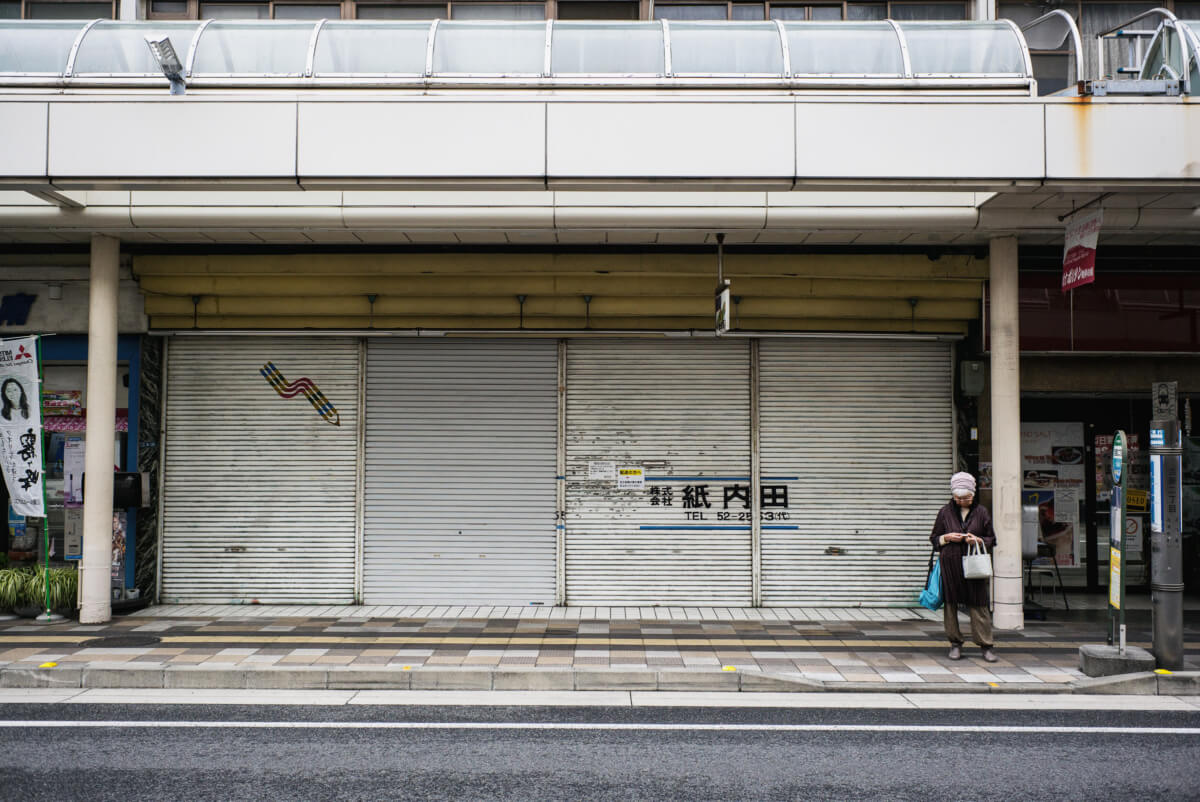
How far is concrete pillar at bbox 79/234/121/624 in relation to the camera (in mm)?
10289

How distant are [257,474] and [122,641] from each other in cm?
292

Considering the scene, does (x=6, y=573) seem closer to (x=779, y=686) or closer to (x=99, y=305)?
(x=99, y=305)

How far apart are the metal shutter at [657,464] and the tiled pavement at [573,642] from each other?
17.3 inches

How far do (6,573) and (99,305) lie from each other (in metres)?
3.52

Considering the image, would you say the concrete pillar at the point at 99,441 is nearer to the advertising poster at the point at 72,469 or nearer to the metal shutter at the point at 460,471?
the advertising poster at the point at 72,469

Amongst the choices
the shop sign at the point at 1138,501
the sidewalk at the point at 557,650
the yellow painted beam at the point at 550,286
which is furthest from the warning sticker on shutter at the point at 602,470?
the shop sign at the point at 1138,501

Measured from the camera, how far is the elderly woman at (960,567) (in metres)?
8.70

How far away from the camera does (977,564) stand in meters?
8.55

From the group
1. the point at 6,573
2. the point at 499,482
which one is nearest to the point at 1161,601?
the point at 499,482

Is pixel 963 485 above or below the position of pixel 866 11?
below

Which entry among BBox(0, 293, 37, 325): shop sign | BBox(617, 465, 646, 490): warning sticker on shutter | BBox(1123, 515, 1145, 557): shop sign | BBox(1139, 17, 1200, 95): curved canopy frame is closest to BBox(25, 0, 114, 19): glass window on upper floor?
BBox(0, 293, 37, 325): shop sign

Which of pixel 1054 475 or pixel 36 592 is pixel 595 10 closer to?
pixel 1054 475

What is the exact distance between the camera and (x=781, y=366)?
11.9 metres

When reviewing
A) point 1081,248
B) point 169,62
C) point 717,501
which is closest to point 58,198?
point 169,62
